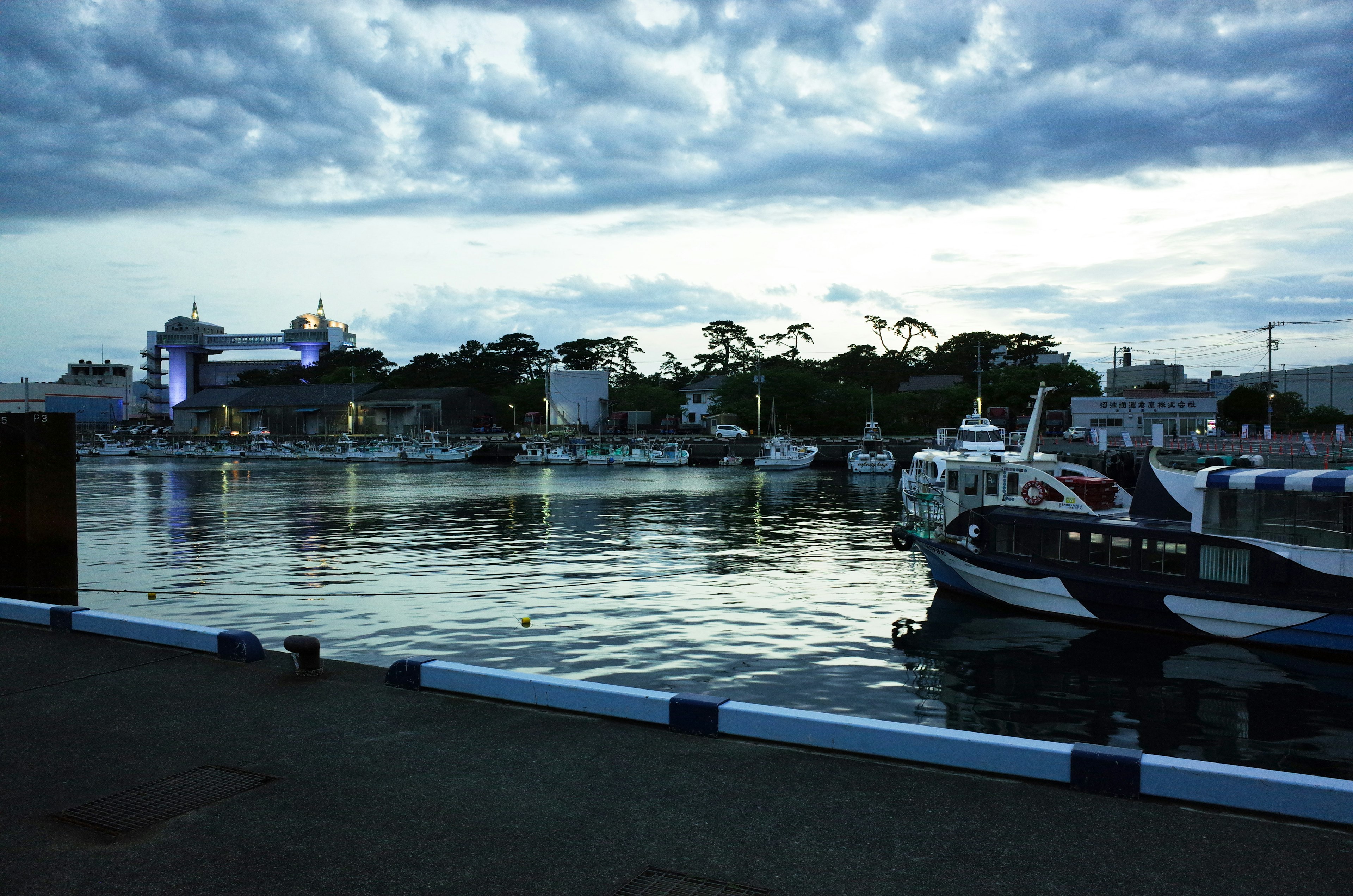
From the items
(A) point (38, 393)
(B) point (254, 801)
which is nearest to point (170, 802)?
(B) point (254, 801)

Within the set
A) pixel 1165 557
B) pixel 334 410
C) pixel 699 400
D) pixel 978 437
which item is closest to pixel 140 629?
pixel 1165 557

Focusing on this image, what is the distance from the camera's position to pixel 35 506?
19484mm

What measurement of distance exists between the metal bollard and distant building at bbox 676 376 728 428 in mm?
153711

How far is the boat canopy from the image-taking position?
21.2m

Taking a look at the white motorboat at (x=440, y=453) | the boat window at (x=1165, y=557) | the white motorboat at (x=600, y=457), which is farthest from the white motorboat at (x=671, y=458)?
the boat window at (x=1165, y=557)

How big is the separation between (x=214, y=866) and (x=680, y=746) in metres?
4.39

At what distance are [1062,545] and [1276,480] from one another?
558 centimetres

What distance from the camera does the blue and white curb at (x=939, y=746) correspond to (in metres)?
7.74

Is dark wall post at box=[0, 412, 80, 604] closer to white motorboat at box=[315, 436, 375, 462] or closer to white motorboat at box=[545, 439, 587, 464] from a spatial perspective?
white motorboat at box=[545, 439, 587, 464]

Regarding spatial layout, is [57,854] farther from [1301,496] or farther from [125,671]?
[1301,496]

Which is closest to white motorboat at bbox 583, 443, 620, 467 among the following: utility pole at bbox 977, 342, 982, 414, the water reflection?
utility pole at bbox 977, 342, 982, 414

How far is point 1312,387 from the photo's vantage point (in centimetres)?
15825

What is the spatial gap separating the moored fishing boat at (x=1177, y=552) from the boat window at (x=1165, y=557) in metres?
0.03

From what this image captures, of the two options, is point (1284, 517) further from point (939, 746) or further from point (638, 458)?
point (638, 458)
